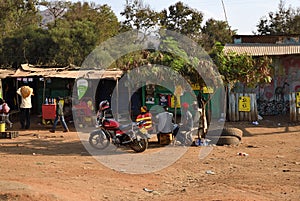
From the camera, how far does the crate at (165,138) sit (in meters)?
12.8

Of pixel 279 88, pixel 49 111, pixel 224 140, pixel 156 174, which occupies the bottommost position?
pixel 156 174

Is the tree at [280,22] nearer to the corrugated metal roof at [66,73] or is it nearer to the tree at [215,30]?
the tree at [215,30]

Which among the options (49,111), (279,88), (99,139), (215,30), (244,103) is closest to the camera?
(99,139)

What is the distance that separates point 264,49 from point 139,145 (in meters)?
10.8

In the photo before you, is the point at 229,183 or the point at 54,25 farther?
the point at 54,25

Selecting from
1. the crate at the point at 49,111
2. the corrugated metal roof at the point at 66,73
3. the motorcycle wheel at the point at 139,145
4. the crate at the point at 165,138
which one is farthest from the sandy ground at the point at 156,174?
the corrugated metal roof at the point at 66,73

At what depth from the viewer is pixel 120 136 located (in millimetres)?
11867

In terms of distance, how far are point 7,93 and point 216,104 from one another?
31.3ft

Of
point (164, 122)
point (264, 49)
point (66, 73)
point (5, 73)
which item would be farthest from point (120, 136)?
point (264, 49)

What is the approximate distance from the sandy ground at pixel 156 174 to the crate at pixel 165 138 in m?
0.37

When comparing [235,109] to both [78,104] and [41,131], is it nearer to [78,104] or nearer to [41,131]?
[78,104]

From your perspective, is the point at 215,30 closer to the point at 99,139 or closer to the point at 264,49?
the point at 264,49

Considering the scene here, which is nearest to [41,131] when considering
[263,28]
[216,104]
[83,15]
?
[216,104]

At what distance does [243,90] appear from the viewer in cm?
1938
